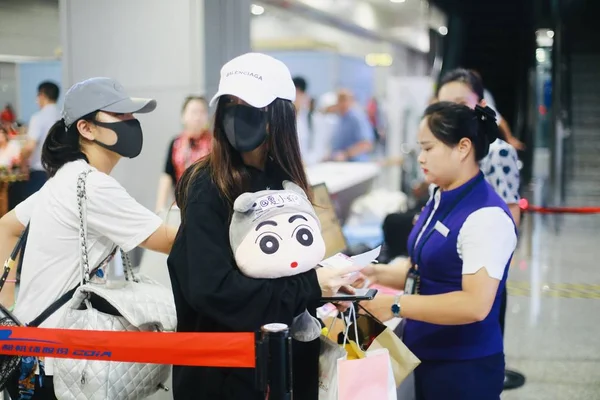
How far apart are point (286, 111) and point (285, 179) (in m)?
0.17

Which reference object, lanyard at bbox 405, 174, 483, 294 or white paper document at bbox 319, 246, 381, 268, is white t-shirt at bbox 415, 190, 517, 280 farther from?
white paper document at bbox 319, 246, 381, 268

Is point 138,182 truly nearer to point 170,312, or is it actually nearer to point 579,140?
point 170,312

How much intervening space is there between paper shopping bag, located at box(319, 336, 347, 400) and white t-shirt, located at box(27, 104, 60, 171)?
95.9 inches

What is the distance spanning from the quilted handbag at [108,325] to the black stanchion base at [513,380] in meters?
2.84

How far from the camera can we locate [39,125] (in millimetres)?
4199

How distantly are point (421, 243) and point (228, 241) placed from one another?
1.00 m

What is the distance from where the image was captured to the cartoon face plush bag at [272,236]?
5.50 ft

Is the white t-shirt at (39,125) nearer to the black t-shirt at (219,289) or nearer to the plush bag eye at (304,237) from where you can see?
the black t-shirt at (219,289)

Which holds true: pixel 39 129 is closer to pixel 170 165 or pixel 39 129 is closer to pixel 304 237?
pixel 170 165

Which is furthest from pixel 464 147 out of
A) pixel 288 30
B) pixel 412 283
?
pixel 288 30

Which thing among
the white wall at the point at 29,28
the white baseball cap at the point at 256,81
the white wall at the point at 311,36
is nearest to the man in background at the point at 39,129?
the white wall at the point at 29,28

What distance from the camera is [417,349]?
2.56m

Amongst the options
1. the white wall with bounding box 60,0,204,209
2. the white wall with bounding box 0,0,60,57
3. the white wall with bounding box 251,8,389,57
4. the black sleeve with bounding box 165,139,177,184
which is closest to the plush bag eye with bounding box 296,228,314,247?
the white wall with bounding box 0,0,60,57

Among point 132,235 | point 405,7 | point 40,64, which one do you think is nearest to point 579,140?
point 405,7
